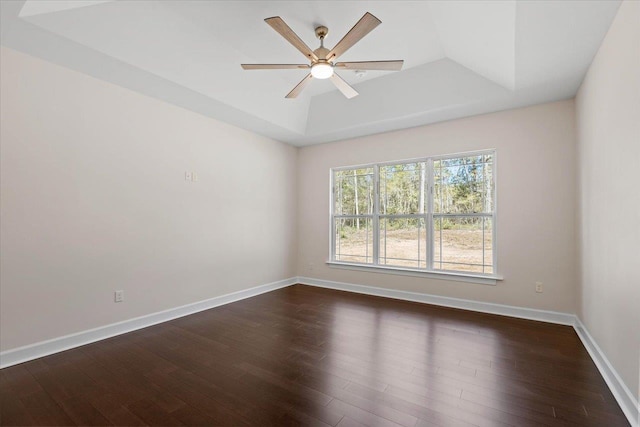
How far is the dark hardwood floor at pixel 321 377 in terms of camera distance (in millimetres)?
1769

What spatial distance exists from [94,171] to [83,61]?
1003 mm

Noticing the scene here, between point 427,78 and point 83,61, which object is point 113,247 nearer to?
point 83,61

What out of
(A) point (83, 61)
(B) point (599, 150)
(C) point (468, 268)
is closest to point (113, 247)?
(A) point (83, 61)

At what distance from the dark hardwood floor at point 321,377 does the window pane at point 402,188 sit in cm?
176

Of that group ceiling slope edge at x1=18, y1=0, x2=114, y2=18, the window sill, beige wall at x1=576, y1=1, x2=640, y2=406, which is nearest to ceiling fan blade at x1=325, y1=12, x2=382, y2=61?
beige wall at x1=576, y1=1, x2=640, y2=406

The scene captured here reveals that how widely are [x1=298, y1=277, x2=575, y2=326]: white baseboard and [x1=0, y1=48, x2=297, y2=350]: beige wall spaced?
67.9 inches

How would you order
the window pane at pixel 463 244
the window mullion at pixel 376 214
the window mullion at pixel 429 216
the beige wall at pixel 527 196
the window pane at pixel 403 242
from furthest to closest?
the window mullion at pixel 376 214 → the window pane at pixel 403 242 → the window mullion at pixel 429 216 → the window pane at pixel 463 244 → the beige wall at pixel 527 196

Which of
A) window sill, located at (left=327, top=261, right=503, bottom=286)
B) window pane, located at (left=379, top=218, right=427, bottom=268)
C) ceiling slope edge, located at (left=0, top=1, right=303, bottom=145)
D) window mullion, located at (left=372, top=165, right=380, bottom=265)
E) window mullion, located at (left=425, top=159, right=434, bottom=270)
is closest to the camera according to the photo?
ceiling slope edge, located at (left=0, top=1, right=303, bottom=145)

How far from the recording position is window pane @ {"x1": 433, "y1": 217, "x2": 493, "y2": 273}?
384 cm

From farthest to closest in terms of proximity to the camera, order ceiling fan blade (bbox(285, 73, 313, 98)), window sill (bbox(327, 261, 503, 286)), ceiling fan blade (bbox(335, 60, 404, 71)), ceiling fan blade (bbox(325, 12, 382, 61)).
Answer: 1. window sill (bbox(327, 261, 503, 286))
2. ceiling fan blade (bbox(285, 73, 313, 98))
3. ceiling fan blade (bbox(335, 60, 404, 71))
4. ceiling fan blade (bbox(325, 12, 382, 61))

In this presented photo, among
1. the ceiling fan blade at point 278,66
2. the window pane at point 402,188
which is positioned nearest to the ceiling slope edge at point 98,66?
the ceiling fan blade at point 278,66

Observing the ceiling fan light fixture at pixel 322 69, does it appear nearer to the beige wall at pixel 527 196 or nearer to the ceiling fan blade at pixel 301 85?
the ceiling fan blade at pixel 301 85

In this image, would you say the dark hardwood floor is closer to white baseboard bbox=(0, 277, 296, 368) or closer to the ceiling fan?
white baseboard bbox=(0, 277, 296, 368)

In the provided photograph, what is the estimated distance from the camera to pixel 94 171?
2885 millimetres
